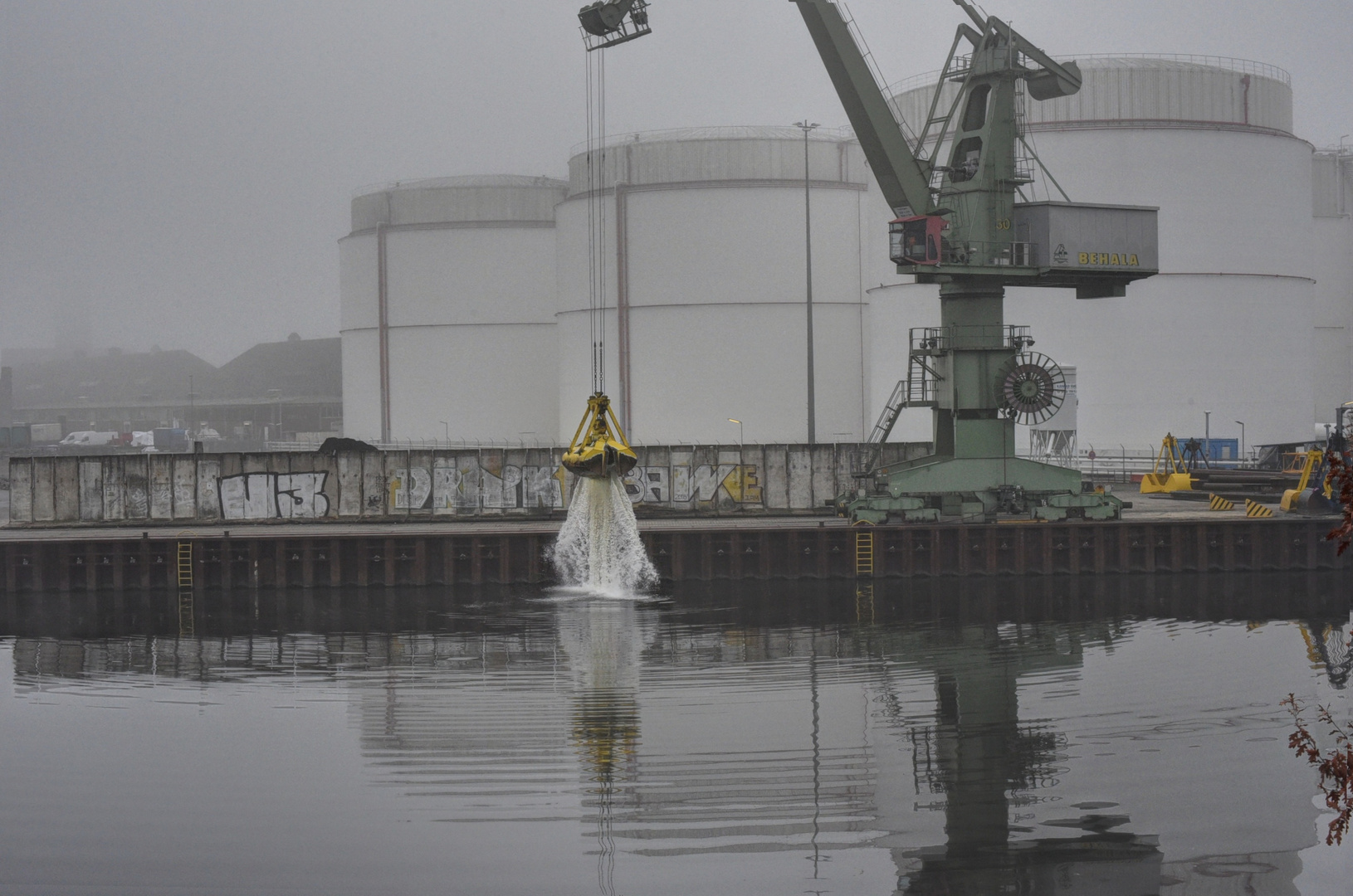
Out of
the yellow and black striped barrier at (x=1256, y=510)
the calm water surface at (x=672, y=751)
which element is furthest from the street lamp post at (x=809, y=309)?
the calm water surface at (x=672, y=751)

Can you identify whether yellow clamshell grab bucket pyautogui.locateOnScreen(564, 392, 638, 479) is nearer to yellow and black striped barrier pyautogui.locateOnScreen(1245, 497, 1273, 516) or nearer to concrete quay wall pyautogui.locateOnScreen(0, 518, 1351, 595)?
concrete quay wall pyautogui.locateOnScreen(0, 518, 1351, 595)

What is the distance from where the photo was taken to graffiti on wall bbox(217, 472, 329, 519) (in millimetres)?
44031

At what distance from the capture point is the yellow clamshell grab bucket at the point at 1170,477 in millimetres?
49906

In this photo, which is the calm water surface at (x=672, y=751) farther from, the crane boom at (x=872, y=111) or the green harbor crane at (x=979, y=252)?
A: the crane boom at (x=872, y=111)

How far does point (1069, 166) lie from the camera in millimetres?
57906

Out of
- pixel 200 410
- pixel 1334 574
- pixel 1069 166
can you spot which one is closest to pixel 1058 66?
pixel 1334 574

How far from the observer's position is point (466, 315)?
79.6m

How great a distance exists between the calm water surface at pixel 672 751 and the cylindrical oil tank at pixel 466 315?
152 feet

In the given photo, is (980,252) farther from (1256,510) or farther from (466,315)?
(466,315)

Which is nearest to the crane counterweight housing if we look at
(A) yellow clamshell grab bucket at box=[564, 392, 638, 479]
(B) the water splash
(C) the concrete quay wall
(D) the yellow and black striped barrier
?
(C) the concrete quay wall

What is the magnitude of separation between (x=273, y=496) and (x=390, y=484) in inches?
142

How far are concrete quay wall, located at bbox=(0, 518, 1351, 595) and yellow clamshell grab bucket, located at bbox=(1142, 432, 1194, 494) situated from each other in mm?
10584

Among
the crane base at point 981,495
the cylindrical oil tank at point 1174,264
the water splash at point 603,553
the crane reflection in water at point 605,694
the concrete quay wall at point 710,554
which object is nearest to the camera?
the crane reflection in water at point 605,694

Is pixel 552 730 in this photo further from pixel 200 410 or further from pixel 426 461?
pixel 200 410
